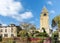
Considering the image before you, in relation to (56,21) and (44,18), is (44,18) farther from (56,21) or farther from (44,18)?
(56,21)

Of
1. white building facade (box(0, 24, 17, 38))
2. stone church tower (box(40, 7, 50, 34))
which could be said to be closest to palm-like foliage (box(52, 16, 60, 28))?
white building facade (box(0, 24, 17, 38))

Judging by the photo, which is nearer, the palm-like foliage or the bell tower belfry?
the palm-like foliage

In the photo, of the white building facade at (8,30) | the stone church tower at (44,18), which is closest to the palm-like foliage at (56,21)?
the white building facade at (8,30)

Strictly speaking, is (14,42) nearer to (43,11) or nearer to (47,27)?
(47,27)

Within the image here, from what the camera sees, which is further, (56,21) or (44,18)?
(44,18)

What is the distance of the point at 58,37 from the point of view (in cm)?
6431

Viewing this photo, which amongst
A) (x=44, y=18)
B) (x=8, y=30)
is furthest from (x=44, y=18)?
(x=8, y=30)

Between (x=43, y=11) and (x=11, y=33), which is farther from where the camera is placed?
(x=43, y=11)

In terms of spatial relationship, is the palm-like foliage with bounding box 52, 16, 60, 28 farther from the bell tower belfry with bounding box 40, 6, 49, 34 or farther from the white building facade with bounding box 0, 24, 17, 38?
the bell tower belfry with bounding box 40, 6, 49, 34

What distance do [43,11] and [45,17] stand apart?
11.4 ft

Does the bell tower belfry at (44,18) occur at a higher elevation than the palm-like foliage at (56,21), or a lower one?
higher

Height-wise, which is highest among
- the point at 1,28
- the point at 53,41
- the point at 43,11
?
the point at 43,11

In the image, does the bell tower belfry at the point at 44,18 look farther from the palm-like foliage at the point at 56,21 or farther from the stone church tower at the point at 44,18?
the palm-like foliage at the point at 56,21

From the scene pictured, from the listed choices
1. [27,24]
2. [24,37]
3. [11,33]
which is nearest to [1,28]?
[11,33]
